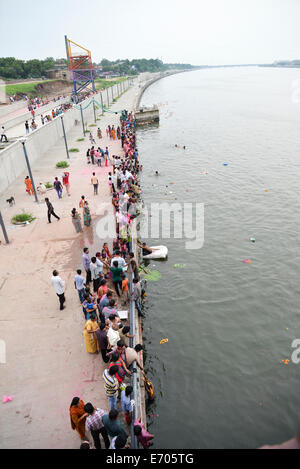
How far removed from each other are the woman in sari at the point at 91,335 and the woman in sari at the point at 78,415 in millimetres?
1951

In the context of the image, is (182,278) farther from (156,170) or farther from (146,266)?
(156,170)

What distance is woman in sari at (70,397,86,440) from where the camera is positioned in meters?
5.89

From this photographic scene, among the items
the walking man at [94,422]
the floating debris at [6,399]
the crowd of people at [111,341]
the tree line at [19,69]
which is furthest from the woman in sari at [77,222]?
the tree line at [19,69]

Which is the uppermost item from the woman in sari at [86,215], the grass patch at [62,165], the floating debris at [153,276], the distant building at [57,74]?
the distant building at [57,74]

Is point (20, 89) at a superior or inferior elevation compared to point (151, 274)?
superior

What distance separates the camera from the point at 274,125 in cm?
4828

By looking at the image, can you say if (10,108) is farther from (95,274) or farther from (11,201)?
(95,274)

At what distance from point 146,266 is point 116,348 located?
7.03m

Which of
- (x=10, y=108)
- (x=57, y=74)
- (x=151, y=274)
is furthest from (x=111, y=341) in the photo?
(x=57, y=74)

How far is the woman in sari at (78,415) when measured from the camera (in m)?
5.89

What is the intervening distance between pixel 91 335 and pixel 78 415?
213 cm

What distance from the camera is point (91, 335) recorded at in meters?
7.92

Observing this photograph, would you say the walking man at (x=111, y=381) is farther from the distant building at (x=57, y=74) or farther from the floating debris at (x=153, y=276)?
the distant building at (x=57, y=74)

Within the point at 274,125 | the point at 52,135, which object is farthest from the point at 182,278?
the point at 274,125
